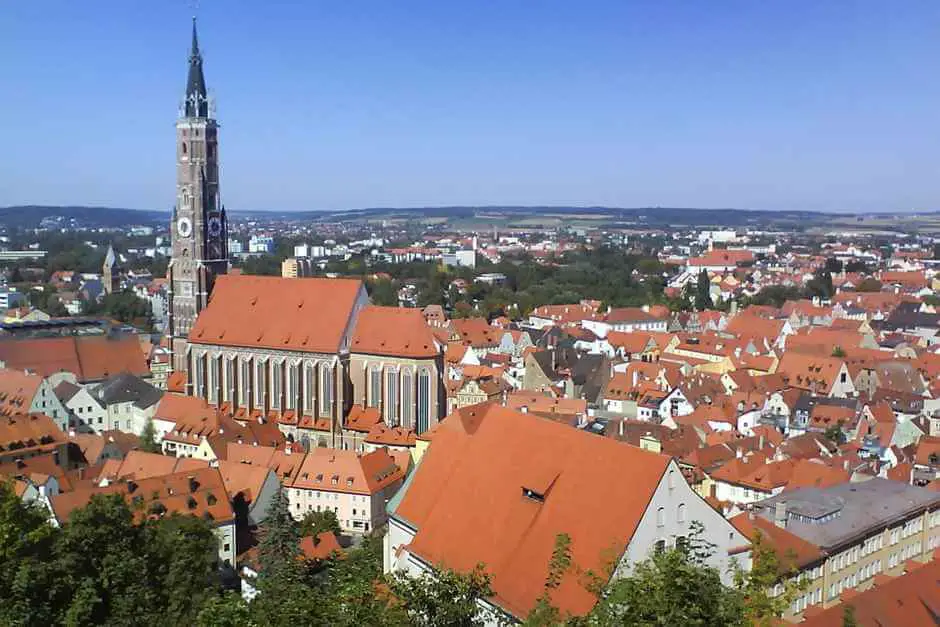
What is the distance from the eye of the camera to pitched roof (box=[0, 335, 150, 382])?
2810 inches


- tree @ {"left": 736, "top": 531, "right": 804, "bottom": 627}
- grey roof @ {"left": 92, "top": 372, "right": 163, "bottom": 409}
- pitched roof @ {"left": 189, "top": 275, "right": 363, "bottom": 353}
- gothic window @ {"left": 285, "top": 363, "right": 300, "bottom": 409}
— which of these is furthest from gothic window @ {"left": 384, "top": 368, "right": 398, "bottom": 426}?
tree @ {"left": 736, "top": 531, "right": 804, "bottom": 627}

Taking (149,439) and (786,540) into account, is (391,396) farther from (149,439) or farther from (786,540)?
(786,540)

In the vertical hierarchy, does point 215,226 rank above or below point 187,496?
above

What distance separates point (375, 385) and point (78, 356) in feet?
91.1

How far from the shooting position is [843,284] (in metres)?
150

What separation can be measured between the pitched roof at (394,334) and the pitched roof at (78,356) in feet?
81.0

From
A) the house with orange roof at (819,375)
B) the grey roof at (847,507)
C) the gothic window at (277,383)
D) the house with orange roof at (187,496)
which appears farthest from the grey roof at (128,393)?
the house with orange roof at (819,375)

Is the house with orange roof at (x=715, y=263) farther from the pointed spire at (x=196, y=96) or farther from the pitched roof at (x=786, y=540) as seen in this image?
the pitched roof at (x=786, y=540)

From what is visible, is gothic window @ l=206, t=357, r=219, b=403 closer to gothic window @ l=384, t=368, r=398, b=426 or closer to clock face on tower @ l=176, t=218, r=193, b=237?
clock face on tower @ l=176, t=218, r=193, b=237

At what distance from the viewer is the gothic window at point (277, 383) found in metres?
60.4

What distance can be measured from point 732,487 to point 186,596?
86.6ft

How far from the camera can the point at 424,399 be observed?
190 ft

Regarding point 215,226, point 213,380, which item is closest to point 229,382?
point 213,380

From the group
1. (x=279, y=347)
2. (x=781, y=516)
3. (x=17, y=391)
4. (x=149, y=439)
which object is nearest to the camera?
(x=781, y=516)
